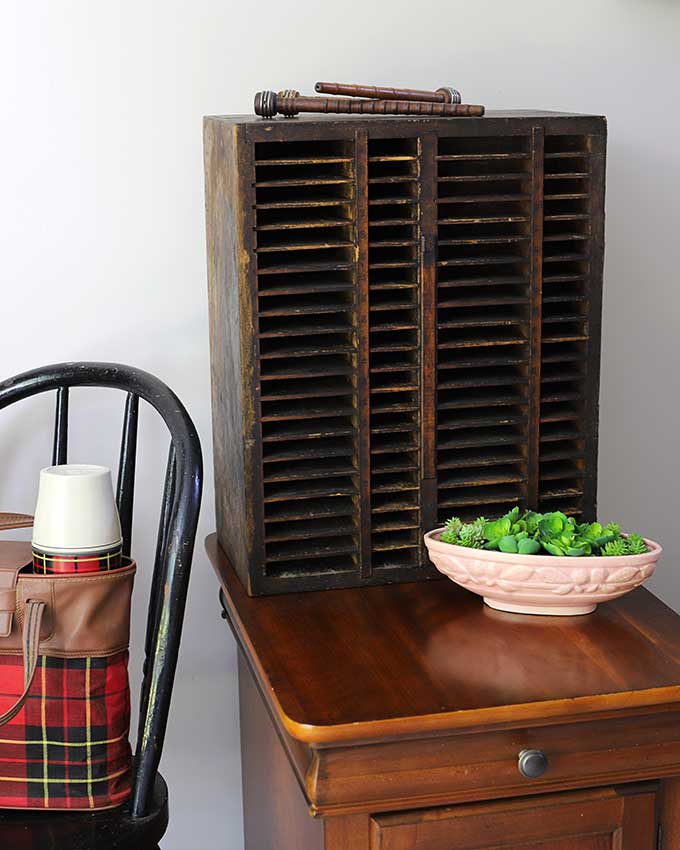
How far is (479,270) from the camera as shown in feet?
4.82

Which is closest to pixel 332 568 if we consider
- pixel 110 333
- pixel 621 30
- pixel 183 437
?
pixel 183 437

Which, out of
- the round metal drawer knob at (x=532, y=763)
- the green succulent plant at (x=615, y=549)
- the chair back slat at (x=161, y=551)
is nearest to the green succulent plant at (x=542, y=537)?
the green succulent plant at (x=615, y=549)

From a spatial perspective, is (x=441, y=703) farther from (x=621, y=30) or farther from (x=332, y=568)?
(x=621, y=30)

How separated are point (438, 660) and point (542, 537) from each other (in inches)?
7.8

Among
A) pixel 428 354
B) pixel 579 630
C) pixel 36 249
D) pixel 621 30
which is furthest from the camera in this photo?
pixel 621 30

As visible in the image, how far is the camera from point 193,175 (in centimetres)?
163

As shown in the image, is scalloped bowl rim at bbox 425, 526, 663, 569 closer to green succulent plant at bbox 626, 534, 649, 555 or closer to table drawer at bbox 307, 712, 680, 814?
green succulent plant at bbox 626, 534, 649, 555

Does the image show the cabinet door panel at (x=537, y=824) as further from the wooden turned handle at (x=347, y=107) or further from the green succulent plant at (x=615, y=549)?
the wooden turned handle at (x=347, y=107)

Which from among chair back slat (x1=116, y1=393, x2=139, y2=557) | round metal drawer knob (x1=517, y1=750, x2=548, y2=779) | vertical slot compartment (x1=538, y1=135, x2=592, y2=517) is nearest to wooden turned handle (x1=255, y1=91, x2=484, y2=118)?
vertical slot compartment (x1=538, y1=135, x2=592, y2=517)

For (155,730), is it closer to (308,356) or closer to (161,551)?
(161,551)

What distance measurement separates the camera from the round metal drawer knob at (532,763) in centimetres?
113

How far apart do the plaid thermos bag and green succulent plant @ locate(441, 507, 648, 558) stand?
383 mm

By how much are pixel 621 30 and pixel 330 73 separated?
17.6 inches

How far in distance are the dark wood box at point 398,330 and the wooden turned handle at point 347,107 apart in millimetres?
18
